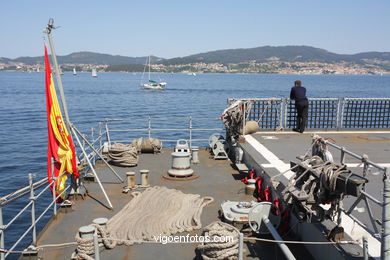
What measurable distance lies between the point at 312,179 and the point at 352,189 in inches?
36.3

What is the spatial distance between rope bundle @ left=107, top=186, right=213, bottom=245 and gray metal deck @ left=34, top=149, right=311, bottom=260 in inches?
8.8

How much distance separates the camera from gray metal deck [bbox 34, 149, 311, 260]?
6352mm

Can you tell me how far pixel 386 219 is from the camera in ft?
14.8

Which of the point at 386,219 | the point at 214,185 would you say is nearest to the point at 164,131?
the point at 214,185

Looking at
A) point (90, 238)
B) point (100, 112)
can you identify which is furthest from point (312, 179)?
point (100, 112)

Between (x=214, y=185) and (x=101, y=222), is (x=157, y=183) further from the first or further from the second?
(x=101, y=222)

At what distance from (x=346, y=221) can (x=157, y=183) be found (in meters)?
5.47

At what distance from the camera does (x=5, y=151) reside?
26.9 m

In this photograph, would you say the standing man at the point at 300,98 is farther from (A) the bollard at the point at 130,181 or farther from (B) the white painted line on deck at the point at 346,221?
(A) the bollard at the point at 130,181

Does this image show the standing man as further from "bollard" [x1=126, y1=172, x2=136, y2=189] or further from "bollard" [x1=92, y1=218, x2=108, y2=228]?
"bollard" [x1=92, y1=218, x2=108, y2=228]

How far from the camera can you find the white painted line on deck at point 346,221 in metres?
5.36

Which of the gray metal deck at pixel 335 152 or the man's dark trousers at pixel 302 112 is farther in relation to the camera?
the man's dark trousers at pixel 302 112

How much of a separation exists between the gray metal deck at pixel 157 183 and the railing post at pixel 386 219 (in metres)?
1.78

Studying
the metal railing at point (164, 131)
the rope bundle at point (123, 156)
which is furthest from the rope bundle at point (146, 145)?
the metal railing at point (164, 131)
